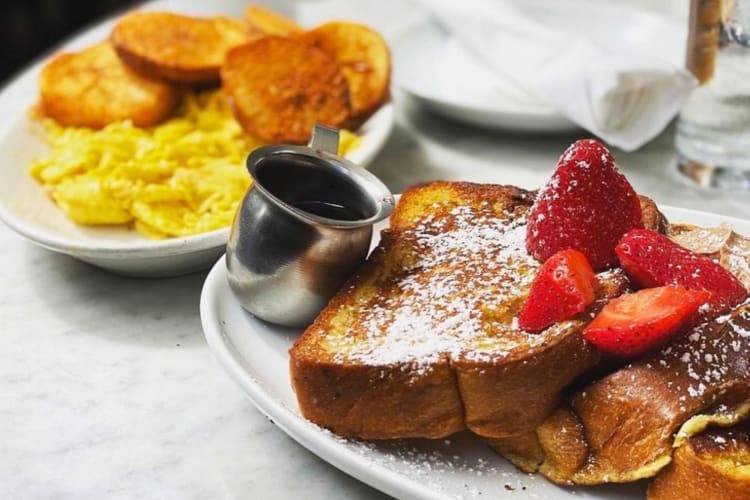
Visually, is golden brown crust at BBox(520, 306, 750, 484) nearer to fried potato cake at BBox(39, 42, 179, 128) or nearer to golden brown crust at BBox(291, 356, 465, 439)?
golden brown crust at BBox(291, 356, 465, 439)

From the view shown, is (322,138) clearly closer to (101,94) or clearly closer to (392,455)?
(392,455)

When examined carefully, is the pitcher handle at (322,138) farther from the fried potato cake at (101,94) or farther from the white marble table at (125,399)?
the fried potato cake at (101,94)

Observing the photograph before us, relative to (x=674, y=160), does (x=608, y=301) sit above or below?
above

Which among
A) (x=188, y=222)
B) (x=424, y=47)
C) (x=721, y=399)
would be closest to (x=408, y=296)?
(x=721, y=399)

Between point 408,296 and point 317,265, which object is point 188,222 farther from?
point 408,296

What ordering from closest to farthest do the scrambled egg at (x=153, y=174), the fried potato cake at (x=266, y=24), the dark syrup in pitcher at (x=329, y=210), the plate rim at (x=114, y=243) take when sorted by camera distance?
the dark syrup in pitcher at (x=329, y=210) < the plate rim at (x=114, y=243) < the scrambled egg at (x=153, y=174) < the fried potato cake at (x=266, y=24)

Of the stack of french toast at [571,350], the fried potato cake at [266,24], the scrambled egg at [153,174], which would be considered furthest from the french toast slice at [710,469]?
the fried potato cake at [266,24]
